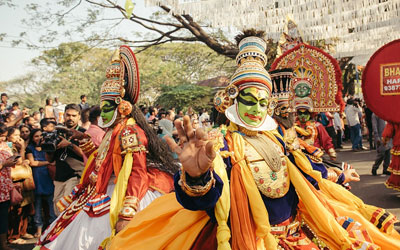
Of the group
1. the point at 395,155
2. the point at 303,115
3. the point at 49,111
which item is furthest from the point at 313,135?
the point at 49,111

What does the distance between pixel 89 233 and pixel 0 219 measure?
2.12m

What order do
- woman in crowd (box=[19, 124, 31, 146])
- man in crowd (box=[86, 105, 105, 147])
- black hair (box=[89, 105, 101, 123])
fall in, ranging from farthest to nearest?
woman in crowd (box=[19, 124, 31, 146]), black hair (box=[89, 105, 101, 123]), man in crowd (box=[86, 105, 105, 147])

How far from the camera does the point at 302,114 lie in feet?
18.9

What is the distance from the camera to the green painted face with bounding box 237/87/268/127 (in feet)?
8.08

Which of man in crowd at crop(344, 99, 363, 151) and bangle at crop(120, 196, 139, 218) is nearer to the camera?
bangle at crop(120, 196, 139, 218)

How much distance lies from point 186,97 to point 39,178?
758 inches

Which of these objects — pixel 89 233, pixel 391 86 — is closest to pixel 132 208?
pixel 89 233

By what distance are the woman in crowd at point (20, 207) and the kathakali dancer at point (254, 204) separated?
12.5 ft

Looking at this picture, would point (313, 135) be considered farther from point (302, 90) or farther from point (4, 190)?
point (4, 190)

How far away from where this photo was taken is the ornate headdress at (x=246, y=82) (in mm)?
2502

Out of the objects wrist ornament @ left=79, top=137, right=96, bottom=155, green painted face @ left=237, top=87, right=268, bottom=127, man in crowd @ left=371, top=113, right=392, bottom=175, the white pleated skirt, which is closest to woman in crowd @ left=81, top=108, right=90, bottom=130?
wrist ornament @ left=79, top=137, right=96, bottom=155

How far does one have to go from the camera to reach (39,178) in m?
5.61

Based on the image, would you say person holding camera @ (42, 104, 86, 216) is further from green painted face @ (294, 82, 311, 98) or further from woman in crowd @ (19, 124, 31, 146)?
green painted face @ (294, 82, 311, 98)

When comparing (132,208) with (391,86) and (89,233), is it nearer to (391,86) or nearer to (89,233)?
(89,233)
